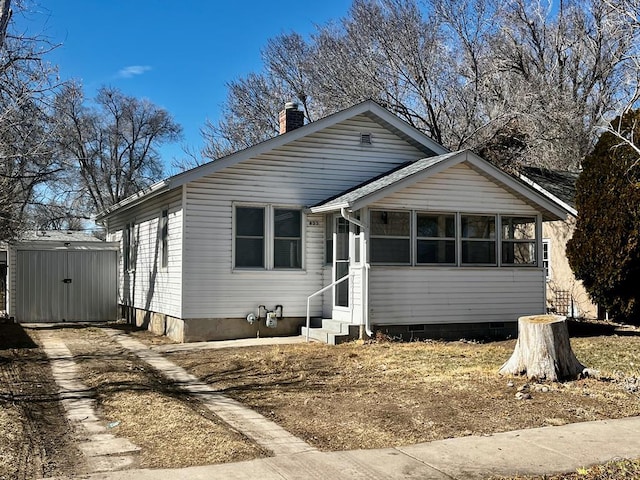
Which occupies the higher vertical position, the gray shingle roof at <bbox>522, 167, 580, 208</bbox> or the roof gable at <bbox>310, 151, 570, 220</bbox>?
the gray shingle roof at <bbox>522, 167, 580, 208</bbox>

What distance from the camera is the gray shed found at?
18.5 metres

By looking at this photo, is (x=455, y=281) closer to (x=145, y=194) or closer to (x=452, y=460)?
(x=145, y=194)

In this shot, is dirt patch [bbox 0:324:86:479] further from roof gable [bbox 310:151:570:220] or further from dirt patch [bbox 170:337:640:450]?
roof gable [bbox 310:151:570:220]

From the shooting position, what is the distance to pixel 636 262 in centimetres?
1725

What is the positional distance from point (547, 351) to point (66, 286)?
14.3 m

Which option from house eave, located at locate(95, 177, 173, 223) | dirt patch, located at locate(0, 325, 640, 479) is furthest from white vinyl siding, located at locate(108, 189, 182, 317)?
dirt patch, located at locate(0, 325, 640, 479)

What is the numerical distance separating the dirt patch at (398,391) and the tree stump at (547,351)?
21cm

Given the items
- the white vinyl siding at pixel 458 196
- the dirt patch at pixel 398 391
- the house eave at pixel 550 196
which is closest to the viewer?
the dirt patch at pixel 398 391

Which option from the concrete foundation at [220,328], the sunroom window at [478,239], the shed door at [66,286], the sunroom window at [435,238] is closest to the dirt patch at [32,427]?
the concrete foundation at [220,328]

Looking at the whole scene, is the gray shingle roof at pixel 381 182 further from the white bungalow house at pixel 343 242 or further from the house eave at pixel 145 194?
the house eave at pixel 145 194

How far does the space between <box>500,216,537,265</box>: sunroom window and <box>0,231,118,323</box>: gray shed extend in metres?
11.1

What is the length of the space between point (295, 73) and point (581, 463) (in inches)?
1051

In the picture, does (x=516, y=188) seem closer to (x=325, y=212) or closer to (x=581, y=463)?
(x=325, y=212)

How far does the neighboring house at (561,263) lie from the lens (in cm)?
2000
